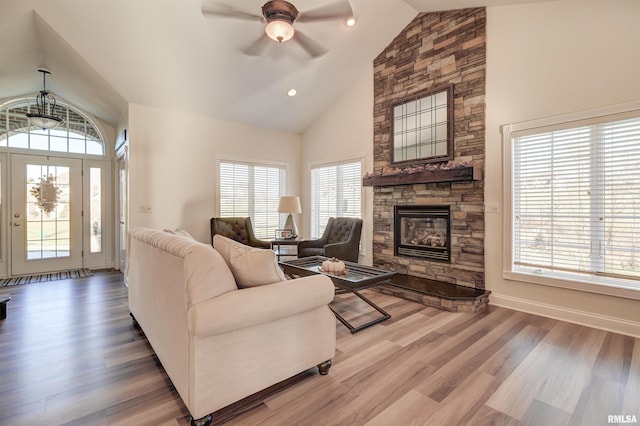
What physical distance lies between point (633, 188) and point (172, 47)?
542 centimetres

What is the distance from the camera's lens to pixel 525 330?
295 centimetres

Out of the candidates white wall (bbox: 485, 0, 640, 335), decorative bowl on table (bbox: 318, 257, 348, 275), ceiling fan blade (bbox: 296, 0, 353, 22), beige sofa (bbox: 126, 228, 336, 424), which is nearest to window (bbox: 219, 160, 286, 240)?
decorative bowl on table (bbox: 318, 257, 348, 275)

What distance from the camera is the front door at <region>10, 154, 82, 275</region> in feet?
17.0

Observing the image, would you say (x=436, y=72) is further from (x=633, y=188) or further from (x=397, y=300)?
(x=397, y=300)

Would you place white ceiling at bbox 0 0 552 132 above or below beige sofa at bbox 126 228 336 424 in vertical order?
above

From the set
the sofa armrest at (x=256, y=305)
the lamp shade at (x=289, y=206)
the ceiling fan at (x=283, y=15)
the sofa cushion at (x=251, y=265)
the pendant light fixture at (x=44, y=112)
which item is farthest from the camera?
the lamp shade at (x=289, y=206)

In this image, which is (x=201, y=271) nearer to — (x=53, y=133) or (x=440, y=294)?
(x=440, y=294)

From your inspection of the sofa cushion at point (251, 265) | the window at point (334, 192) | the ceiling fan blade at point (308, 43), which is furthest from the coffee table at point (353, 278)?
the ceiling fan blade at point (308, 43)

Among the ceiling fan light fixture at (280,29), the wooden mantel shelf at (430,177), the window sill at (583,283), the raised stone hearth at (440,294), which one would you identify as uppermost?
the ceiling fan light fixture at (280,29)

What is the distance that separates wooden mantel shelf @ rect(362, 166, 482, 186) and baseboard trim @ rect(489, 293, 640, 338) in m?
1.54

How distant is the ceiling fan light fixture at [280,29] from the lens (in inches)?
109

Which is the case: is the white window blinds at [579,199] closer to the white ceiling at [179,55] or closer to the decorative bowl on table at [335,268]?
the white ceiling at [179,55]

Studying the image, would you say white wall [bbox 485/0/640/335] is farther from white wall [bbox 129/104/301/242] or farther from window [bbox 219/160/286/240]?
white wall [bbox 129/104/301/242]

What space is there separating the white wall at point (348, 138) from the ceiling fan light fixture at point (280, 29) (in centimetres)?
263
